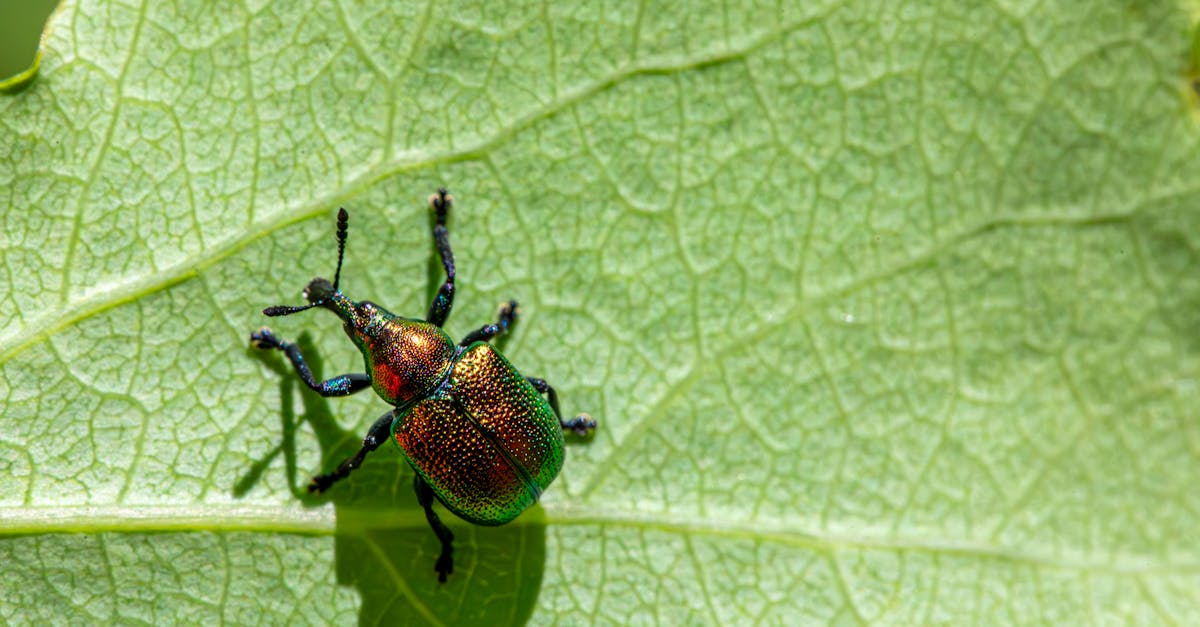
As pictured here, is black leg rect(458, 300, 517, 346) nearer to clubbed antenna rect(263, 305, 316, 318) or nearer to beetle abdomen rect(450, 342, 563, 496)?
beetle abdomen rect(450, 342, 563, 496)

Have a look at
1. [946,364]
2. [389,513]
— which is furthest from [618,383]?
[946,364]

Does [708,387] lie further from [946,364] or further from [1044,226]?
[1044,226]

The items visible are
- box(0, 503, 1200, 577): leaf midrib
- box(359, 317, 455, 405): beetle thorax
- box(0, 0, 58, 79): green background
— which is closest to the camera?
box(0, 503, 1200, 577): leaf midrib

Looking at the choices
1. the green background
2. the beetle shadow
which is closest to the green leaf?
the beetle shadow

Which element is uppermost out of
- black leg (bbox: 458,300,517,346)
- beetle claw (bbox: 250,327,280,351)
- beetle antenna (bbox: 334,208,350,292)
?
beetle antenna (bbox: 334,208,350,292)

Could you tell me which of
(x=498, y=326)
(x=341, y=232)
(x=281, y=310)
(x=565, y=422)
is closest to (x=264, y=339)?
(x=281, y=310)

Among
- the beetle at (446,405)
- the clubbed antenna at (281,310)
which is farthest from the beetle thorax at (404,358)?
the clubbed antenna at (281,310)
